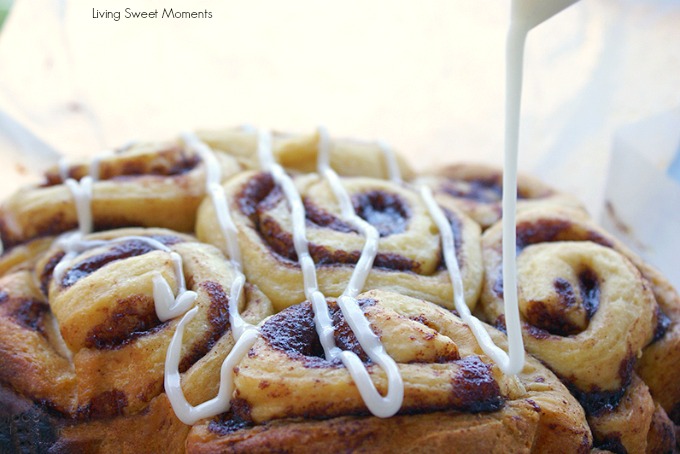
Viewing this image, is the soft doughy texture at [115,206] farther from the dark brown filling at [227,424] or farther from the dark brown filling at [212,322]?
the dark brown filling at [227,424]

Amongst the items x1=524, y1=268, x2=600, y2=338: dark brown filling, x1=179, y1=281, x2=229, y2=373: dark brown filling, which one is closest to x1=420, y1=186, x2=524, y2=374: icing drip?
x1=524, y1=268, x2=600, y2=338: dark brown filling

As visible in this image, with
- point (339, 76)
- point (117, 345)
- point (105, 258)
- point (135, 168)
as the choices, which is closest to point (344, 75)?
point (339, 76)

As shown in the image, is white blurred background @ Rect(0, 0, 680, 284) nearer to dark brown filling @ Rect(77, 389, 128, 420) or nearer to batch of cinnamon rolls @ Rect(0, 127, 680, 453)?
batch of cinnamon rolls @ Rect(0, 127, 680, 453)

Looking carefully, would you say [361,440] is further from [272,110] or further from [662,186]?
[272,110]

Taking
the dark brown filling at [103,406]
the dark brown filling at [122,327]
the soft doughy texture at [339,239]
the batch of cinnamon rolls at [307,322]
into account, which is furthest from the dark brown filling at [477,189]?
the dark brown filling at [103,406]

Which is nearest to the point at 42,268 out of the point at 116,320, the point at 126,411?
the point at 116,320

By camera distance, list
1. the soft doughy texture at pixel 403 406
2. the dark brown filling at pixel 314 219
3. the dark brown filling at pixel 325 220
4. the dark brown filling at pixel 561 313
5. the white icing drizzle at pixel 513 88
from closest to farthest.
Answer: the white icing drizzle at pixel 513 88 < the soft doughy texture at pixel 403 406 < the dark brown filling at pixel 561 313 < the dark brown filling at pixel 314 219 < the dark brown filling at pixel 325 220
